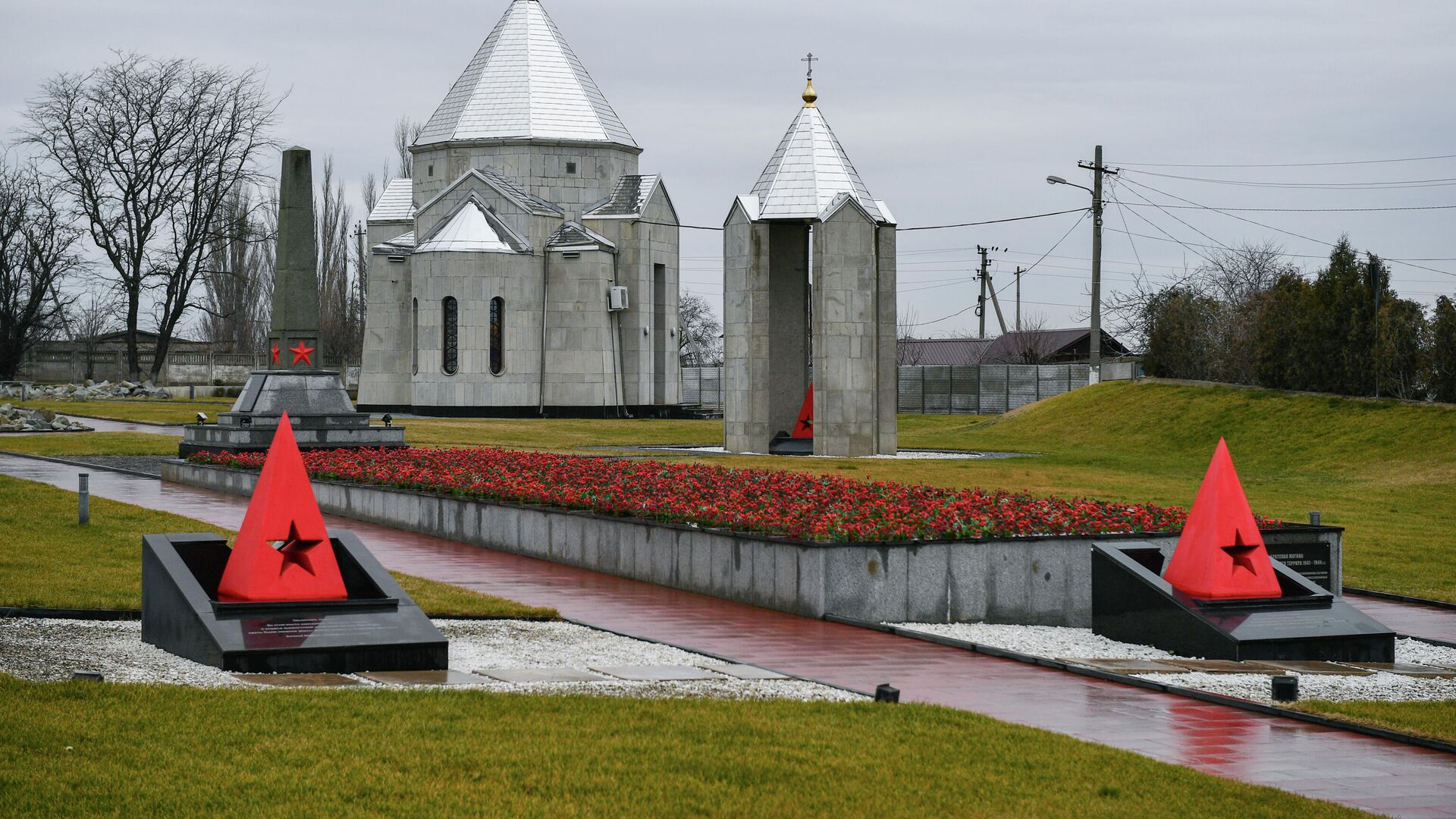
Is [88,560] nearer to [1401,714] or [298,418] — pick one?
[1401,714]

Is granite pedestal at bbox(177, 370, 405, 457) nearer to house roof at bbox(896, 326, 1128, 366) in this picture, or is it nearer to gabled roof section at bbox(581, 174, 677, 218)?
gabled roof section at bbox(581, 174, 677, 218)

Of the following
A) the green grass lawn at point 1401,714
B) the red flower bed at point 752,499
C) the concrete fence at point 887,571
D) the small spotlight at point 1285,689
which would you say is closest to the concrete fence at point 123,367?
the red flower bed at point 752,499

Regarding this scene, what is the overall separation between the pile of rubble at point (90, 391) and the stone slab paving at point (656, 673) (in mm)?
51758

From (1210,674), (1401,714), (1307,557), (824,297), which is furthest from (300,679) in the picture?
(824,297)

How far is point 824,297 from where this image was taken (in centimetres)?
3103

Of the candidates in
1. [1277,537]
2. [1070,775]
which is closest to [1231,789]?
[1070,775]

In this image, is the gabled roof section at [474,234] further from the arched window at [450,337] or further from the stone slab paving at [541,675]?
the stone slab paving at [541,675]

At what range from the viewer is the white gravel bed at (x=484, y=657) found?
886 centimetres

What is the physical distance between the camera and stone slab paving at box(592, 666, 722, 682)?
31.2ft

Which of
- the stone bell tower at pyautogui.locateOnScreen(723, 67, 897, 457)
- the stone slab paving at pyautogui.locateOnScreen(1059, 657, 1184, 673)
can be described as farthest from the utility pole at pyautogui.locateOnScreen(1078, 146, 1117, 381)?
the stone slab paving at pyautogui.locateOnScreen(1059, 657, 1184, 673)

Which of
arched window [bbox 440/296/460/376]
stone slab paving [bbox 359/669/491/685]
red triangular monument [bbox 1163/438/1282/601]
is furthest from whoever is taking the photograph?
arched window [bbox 440/296/460/376]

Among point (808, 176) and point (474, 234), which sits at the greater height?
point (474, 234)

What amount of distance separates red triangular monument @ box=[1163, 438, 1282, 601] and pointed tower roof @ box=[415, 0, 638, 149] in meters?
43.8

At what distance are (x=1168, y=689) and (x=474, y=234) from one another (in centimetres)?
4444
